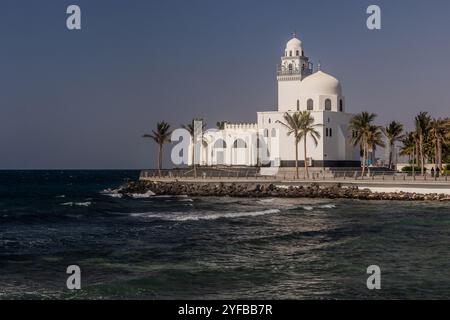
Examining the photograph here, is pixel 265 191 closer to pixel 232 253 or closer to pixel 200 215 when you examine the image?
pixel 200 215

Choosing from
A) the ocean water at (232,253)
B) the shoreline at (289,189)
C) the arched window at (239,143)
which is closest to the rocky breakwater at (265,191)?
the shoreline at (289,189)

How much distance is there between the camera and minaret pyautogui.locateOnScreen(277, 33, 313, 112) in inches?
3425

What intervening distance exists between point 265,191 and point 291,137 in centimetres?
1752

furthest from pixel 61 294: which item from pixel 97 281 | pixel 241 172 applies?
pixel 241 172

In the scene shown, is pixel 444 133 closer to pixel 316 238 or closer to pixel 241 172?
pixel 241 172

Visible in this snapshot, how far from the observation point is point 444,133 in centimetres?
7362

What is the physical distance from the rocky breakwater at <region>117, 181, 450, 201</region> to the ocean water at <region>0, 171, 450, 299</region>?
7464 mm

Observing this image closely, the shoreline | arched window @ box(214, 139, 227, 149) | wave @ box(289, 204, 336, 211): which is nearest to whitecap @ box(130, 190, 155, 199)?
the shoreline

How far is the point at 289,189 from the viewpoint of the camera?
6334 cm

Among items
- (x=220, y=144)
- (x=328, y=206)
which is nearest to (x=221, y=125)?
(x=220, y=144)

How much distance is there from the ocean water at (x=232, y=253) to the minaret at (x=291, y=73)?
126 ft

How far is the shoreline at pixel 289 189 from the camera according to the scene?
56188mm

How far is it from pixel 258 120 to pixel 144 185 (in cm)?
1773

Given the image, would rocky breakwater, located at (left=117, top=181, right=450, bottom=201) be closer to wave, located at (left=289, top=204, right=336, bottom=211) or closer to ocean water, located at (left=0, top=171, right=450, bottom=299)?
wave, located at (left=289, top=204, right=336, bottom=211)
